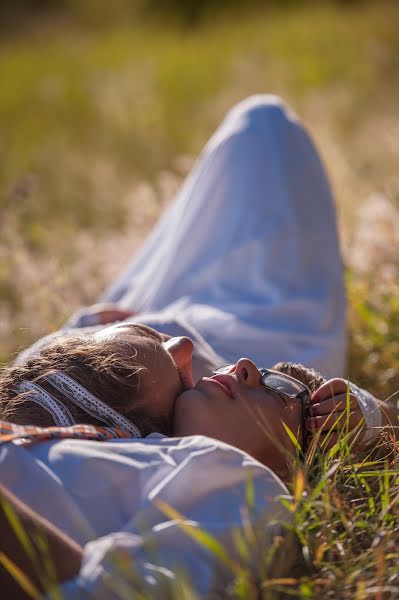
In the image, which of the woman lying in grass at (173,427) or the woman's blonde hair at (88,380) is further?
the woman's blonde hair at (88,380)

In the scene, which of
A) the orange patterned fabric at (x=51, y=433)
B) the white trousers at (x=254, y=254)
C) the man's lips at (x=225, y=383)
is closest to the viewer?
the orange patterned fabric at (x=51, y=433)

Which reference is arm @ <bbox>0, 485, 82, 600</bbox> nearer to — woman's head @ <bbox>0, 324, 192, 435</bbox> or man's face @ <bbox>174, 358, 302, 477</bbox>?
woman's head @ <bbox>0, 324, 192, 435</bbox>

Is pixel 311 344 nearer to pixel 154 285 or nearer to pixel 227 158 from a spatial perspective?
pixel 154 285

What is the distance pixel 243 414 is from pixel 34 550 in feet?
1.92

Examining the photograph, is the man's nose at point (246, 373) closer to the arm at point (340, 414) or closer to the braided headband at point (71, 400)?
the arm at point (340, 414)

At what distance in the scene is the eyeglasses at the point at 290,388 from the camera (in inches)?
73.1

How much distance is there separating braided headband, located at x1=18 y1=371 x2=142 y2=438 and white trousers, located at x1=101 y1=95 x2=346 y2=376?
92cm

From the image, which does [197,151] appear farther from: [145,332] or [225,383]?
[225,383]

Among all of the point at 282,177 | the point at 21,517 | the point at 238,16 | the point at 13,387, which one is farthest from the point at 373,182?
the point at 238,16

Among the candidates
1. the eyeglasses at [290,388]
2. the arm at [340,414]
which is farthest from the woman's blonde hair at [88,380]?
the arm at [340,414]

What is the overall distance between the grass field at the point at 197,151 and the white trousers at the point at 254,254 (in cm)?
22

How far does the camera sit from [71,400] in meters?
1.74

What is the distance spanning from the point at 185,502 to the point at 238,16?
11.4 m

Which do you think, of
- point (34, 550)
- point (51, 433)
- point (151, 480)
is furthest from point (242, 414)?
point (34, 550)
